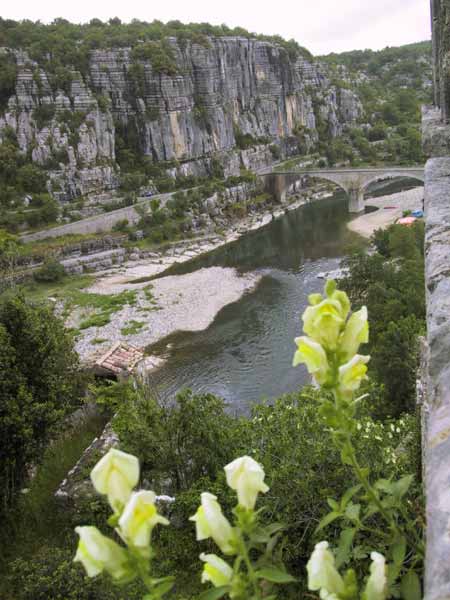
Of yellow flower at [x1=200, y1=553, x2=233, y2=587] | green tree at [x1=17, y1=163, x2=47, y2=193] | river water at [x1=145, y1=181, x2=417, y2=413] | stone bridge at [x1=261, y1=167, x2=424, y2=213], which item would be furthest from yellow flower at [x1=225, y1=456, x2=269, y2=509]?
green tree at [x1=17, y1=163, x2=47, y2=193]

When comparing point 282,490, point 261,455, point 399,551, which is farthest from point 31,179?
point 399,551

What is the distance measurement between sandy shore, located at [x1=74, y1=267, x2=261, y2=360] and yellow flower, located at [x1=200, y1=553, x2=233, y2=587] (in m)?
23.5

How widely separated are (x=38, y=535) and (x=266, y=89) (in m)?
88.3

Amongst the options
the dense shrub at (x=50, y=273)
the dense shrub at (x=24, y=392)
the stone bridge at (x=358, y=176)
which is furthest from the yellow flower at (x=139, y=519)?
the stone bridge at (x=358, y=176)

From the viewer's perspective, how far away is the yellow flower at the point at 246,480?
1408 mm

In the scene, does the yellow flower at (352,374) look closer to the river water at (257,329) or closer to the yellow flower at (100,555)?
the yellow flower at (100,555)

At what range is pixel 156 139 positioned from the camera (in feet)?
227

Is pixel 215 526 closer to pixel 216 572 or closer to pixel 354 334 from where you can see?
pixel 216 572

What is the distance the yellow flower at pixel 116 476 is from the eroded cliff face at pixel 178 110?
58.3 metres

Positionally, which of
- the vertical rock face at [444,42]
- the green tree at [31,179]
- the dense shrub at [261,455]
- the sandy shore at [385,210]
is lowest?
the dense shrub at [261,455]

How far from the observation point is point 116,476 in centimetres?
131

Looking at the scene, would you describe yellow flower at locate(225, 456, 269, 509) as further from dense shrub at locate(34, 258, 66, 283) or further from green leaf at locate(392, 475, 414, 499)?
dense shrub at locate(34, 258, 66, 283)

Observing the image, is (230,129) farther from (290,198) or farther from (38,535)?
(38,535)

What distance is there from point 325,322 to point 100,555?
843 millimetres
